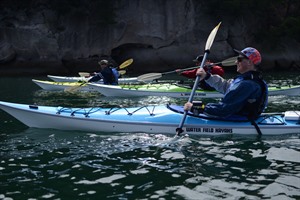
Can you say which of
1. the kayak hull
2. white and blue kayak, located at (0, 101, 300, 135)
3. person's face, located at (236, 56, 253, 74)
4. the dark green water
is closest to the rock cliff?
the kayak hull

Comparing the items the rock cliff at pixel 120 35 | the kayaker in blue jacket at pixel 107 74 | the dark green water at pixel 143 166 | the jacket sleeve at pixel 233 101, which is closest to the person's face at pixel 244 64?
the jacket sleeve at pixel 233 101

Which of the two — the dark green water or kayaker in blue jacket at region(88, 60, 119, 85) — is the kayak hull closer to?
kayaker in blue jacket at region(88, 60, 119, 85)

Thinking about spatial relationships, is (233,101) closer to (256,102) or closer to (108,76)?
(256,102)

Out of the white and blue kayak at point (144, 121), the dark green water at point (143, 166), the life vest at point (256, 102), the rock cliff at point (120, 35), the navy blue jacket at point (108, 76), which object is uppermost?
the rock cliff at point (120, 35)

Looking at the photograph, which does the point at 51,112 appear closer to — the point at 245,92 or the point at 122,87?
the point at 245,92

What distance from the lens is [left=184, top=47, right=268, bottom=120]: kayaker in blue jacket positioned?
22.0ft

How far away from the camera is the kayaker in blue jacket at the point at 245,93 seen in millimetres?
6691

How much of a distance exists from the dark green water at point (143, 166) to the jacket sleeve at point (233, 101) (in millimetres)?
497

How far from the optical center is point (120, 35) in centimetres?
2773

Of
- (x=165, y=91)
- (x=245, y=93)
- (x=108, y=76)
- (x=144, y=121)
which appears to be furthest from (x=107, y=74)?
(x=245, y=93)

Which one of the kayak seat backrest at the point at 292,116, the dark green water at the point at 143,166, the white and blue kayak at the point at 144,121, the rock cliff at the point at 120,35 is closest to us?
the dark green water at the point at 143,166

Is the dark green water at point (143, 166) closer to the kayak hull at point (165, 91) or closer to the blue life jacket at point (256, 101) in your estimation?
the blue life jacket at point (256, 101)

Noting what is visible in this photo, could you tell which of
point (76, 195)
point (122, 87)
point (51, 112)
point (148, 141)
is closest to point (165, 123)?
point (148, 141)

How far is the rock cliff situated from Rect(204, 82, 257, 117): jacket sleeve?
20.9 meters
